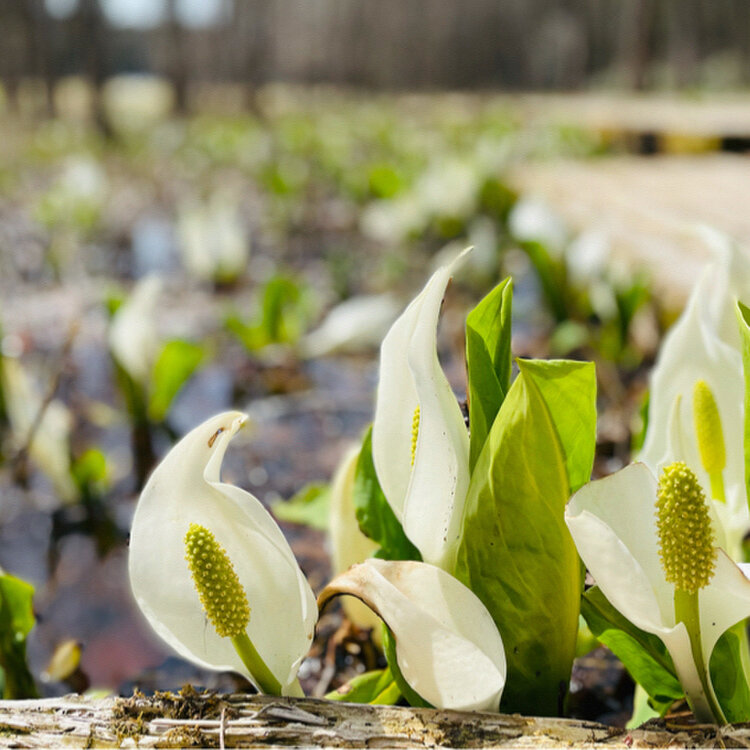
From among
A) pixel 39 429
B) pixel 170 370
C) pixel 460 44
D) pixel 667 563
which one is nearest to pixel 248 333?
pixel 170 370

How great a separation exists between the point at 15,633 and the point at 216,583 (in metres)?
0.26

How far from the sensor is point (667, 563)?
379mm

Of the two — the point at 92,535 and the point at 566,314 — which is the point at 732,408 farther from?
the point at 566,314

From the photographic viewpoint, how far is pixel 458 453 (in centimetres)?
43

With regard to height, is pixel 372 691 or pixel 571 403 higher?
pixel 571 403

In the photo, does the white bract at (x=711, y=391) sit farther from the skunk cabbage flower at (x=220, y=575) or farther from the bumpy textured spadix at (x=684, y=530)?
the skunk cabbage flower at (x=220, y=575)

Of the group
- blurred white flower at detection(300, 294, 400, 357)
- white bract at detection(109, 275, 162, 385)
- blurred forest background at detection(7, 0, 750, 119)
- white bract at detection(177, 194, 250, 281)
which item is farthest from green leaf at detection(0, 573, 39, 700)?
blurred forest background at detection(7, 0, 750, 119)

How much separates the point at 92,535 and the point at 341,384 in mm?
619

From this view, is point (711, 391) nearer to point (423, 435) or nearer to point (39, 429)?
point (423, 435)

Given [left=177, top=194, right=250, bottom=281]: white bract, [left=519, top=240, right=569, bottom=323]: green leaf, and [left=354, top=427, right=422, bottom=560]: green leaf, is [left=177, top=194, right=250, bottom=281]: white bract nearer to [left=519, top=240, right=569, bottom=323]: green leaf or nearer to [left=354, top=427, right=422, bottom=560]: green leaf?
[left=519, top=240, right=569, bottom=323]: green leaf

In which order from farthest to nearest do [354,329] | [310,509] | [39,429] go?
[354,329], [39,429], [310,509]

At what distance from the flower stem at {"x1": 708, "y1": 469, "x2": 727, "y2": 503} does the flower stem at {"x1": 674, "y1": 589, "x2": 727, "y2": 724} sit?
4.3 inches

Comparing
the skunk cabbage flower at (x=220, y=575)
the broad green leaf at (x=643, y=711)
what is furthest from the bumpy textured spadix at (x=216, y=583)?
the broad green leaf at (x=643, y=711)

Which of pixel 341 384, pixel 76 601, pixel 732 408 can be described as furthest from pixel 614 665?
pixel 341 384
